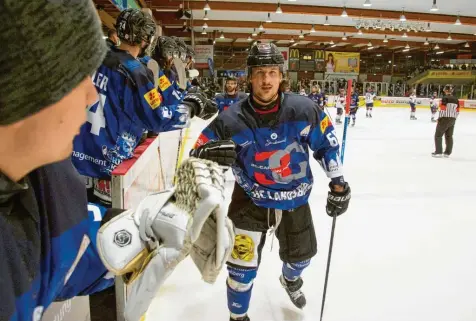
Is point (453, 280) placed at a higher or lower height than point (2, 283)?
lower

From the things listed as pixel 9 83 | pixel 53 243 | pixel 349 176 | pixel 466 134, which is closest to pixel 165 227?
pixel 53 243

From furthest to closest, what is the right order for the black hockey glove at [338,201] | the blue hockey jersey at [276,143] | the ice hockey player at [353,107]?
1. the ice hockey player at [353,107]
2. the black hockey glove at [338,201]
3. the blue hockey jersey at [276,143]

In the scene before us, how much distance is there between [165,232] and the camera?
0.71 m

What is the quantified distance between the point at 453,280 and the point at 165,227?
2.93m

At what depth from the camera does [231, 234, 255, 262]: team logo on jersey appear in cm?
216

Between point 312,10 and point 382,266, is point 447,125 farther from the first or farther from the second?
point 312,10

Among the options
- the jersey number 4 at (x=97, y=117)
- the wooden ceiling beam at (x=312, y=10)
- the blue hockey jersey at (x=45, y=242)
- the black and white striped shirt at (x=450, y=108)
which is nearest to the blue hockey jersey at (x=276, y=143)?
the jersey number 4 at (x=97, y=117)

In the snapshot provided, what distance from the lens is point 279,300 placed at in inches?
106

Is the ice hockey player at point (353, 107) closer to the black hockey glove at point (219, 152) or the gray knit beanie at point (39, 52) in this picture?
the black hockey glove at point (219, 152)

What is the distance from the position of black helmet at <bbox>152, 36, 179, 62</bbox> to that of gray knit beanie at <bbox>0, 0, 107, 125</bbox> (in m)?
3.72

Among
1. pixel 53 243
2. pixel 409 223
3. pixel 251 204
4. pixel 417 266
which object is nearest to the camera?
pixel 53 243

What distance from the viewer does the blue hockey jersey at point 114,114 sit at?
200 centimetres

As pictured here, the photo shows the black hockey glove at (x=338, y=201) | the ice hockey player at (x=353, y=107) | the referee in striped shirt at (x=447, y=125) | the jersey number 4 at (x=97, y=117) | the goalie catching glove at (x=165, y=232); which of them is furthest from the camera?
the ice hockey player at (x=353, y=107)

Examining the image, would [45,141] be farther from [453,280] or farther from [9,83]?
[453,280]
